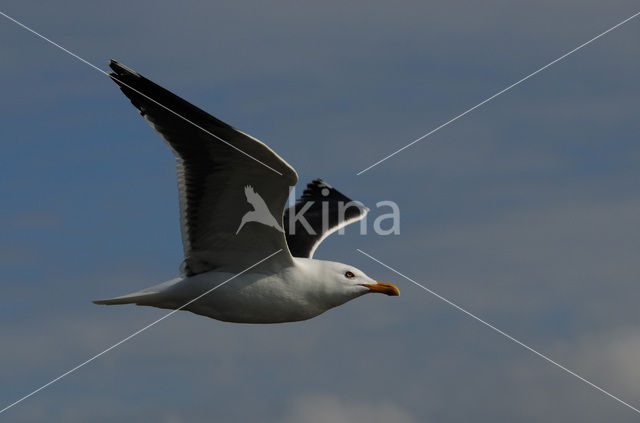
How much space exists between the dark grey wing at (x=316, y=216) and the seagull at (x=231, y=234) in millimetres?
2260

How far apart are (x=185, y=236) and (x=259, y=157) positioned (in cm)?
201

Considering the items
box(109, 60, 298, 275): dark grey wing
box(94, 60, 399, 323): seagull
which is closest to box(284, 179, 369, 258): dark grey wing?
box(94, 60, 399, 323): seagull

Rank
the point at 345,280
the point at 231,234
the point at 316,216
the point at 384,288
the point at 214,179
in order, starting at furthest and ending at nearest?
the point at 316,216 → the point at 384,288 → the point at 345,280 → the point at 231,234 → the point at 214,179

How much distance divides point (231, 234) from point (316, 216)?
4.17 meters

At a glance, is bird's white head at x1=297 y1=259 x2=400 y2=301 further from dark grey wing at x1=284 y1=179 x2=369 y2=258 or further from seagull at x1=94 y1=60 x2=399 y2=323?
dark grey wing at x1=284 y1=179 x2=369 y2=258

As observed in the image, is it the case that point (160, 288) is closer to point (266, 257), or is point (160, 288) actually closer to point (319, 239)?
point (266, 257)

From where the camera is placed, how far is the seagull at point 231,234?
11430 millimetres

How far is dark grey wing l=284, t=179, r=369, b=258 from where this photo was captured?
15.7 meters

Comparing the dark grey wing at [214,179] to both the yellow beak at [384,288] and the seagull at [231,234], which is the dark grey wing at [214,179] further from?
the yellow beak at [384,288]

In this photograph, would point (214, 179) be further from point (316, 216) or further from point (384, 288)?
point (316, 216)

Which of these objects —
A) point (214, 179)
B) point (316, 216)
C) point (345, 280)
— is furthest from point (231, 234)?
point (316, 216)

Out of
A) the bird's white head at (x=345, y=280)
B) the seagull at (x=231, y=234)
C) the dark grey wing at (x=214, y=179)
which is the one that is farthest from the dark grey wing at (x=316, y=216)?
the dark grey wing at (x=214, y=179)

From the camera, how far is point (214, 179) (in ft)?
39.3

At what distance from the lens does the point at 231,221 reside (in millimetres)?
12484
